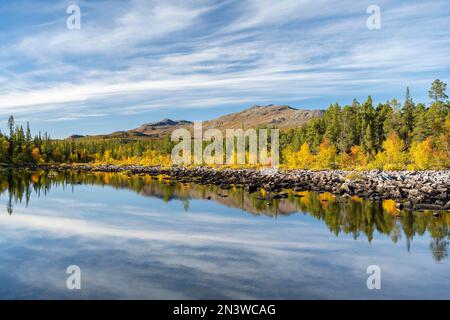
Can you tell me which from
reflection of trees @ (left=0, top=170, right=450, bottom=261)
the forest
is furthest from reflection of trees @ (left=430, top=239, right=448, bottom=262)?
the forest

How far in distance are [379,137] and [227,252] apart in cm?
6957

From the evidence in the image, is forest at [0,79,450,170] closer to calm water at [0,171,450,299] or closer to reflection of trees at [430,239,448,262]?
calm water at [0,171,450,299]

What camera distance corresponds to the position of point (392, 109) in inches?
3012

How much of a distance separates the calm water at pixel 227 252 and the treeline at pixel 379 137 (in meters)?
36.6

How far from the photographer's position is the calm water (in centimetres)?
1170

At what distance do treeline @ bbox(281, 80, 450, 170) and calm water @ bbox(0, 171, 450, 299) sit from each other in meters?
36.6

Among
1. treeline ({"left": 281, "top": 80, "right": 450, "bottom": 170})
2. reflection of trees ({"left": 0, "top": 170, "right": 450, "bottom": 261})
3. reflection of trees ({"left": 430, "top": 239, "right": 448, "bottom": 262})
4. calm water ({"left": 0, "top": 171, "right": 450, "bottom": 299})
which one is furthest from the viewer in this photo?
treeline ({"left": 281, "top": 80, "right": 450, "bottom": 170})

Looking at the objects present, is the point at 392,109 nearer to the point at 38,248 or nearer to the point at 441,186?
the point at 441,186

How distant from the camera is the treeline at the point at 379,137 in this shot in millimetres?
59219

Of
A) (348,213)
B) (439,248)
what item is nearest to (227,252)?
(439,248)

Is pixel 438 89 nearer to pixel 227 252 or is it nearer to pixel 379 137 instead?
pixel 379 137

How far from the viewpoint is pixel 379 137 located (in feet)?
253

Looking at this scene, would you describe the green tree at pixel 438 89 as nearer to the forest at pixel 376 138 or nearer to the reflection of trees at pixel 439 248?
the forest at pixel 376 138
